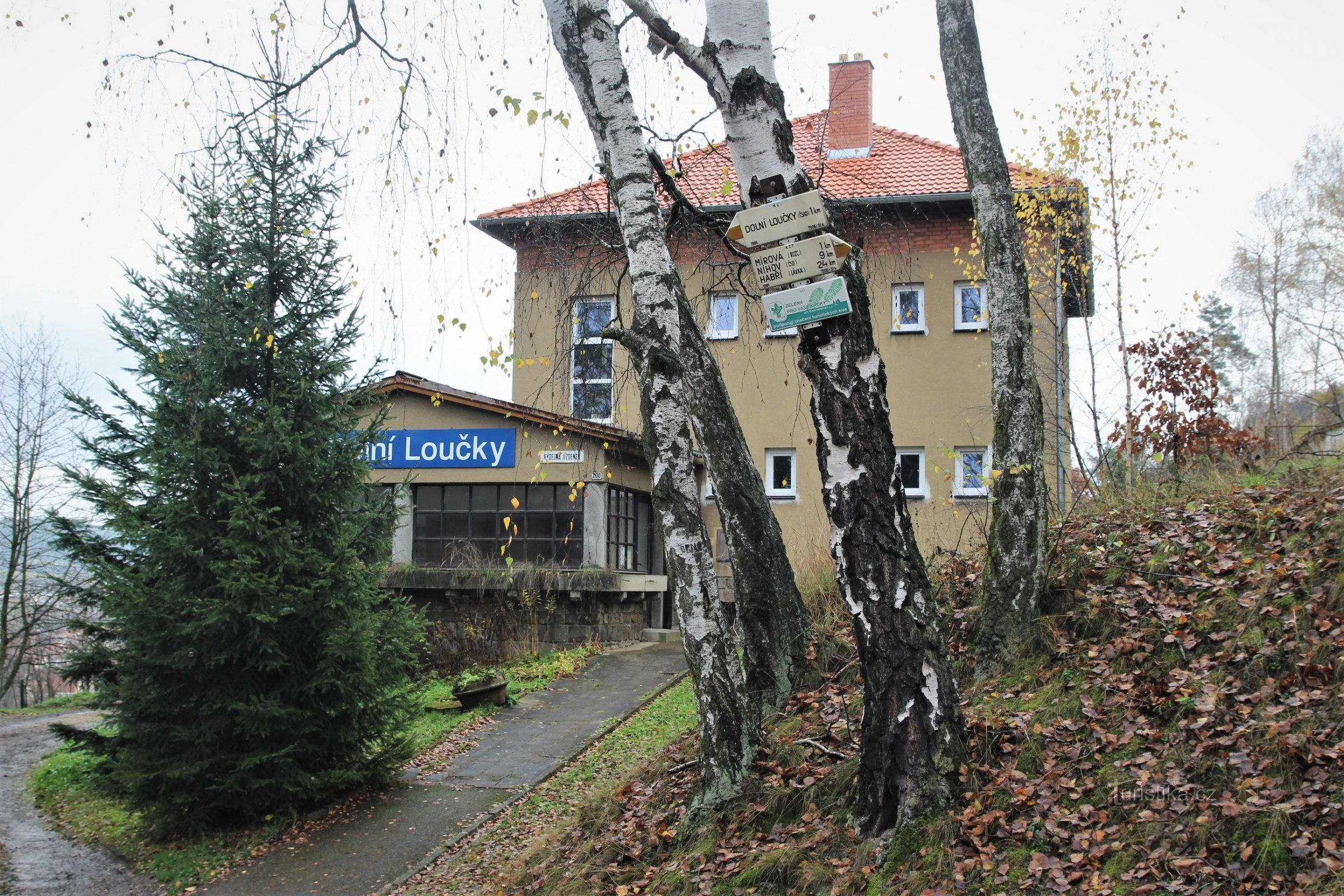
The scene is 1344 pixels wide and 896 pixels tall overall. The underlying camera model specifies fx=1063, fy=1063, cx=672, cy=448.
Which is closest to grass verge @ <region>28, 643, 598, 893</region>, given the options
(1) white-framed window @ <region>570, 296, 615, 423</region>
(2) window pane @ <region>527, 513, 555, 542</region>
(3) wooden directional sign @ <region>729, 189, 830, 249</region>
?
(2) window pane @ <region>527, 513, 555, 542</region>

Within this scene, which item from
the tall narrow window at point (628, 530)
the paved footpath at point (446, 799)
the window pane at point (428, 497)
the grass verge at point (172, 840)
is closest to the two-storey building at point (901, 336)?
the tall narrow window at point (628, 530)

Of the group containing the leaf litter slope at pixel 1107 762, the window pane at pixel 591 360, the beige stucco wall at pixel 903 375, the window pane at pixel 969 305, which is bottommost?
the leaf litter slope at pixel 1107 762

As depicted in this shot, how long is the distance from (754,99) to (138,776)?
28.2 ft

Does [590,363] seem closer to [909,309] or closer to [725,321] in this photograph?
[725,321]

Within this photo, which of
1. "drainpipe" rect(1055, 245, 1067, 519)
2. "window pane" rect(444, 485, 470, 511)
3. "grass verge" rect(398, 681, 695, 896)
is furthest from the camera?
"window pane" rect(444, 485, 470, 511)

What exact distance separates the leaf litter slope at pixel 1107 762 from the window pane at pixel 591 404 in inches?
119

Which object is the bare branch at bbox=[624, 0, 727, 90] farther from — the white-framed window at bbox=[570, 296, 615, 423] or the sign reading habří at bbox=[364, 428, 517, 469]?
the sign reading habří at bbox=[364, 428, 517, 469]

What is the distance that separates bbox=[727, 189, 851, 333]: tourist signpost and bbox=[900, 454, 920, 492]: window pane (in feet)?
51.3

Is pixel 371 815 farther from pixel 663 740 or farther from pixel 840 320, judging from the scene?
pixel 840 320

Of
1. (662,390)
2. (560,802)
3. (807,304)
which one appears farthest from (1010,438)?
(560,802)

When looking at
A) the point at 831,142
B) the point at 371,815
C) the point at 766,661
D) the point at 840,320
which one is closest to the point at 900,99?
the point at 840,320

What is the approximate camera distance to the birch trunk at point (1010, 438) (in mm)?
7062

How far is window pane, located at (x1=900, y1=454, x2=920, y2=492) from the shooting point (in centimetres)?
2078

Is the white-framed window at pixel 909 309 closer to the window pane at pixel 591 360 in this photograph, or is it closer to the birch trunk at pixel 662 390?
the window pane at pixel 591 360
